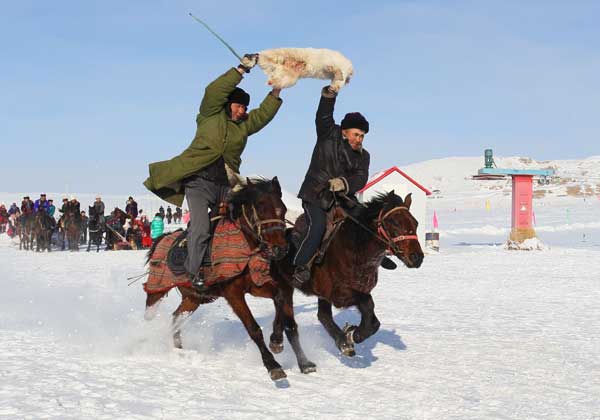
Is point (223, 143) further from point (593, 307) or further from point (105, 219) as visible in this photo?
point (105, 219)

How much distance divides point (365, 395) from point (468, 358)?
1.97 metres

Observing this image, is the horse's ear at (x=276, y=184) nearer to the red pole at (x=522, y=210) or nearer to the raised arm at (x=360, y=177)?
the raised arm at (x=360, y=177)

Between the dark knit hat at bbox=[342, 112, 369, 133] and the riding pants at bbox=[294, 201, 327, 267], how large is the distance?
876 mm

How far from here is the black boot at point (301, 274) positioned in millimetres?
6309

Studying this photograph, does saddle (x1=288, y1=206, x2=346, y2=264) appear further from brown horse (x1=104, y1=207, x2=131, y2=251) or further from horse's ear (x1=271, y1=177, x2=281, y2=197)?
brown horse (x1=104, y1=207, x2=131, y2=251)

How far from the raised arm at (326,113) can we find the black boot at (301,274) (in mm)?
1379

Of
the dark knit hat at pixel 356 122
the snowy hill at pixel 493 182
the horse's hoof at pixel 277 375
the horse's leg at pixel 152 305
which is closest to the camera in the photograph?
the horse's hoof at pixel 277 375

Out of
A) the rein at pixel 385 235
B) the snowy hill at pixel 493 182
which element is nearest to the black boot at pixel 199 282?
the rein at pixel 385 235

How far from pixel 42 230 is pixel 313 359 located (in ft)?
68.4

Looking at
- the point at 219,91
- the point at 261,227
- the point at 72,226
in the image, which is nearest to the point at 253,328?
the point at 261,227

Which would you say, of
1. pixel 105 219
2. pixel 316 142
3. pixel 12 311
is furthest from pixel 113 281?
pixel 105 219

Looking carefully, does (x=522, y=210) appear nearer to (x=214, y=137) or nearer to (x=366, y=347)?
(x=366, y=347)

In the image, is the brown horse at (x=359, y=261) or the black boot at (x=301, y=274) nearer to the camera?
the brown horse at (x=359, y=261)

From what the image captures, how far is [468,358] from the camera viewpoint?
6785 mm
